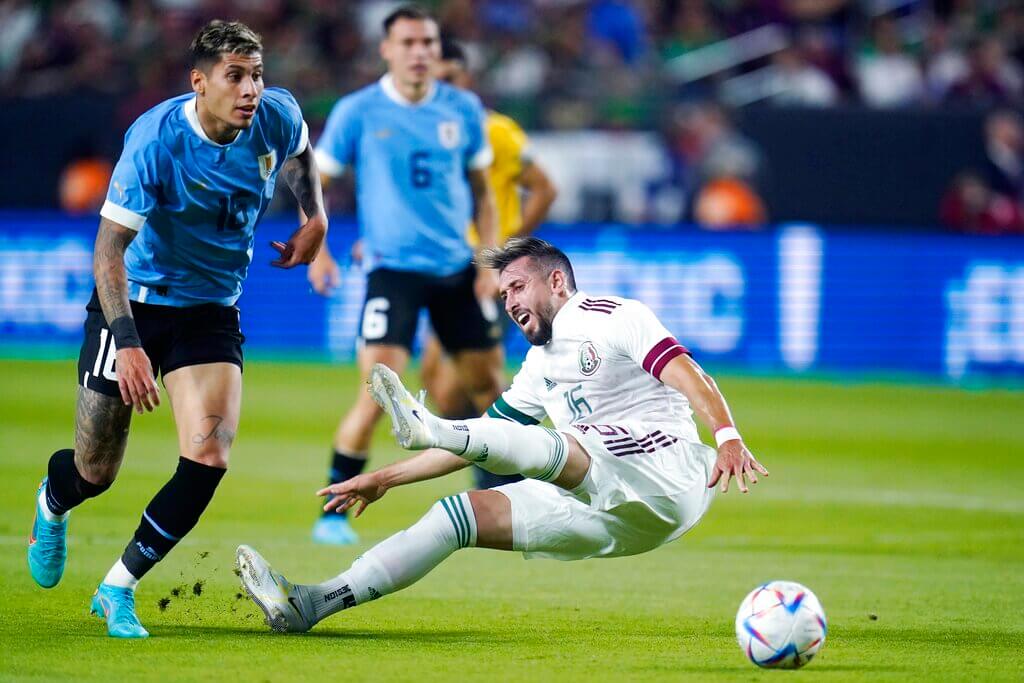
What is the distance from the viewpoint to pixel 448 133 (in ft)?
31.6

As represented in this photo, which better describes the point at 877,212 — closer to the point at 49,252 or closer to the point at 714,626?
the point at 49,252

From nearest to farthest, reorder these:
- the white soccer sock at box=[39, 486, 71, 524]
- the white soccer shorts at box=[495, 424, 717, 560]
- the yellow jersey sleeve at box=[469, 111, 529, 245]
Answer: the white soccer shorts at box=[495, 424, 717, 560] < the white soccer sock at box=[39, 486, 71, 524] < the yellow jersey sleeve at box=[469, 111, 529, 245]

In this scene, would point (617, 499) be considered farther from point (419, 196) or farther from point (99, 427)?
point (419, 196)

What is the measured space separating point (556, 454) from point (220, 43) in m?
2.08

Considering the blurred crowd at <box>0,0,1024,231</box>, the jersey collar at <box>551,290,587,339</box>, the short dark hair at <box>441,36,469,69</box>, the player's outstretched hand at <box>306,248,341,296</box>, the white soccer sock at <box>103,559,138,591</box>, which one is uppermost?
Answer: the blurred crowd at <box>0,0,1024,231</box>

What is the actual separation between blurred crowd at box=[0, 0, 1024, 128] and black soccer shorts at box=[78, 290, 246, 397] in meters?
13.4

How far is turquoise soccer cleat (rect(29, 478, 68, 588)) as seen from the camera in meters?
6.64

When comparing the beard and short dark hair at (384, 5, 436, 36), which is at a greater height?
short dark hair at (384, 5, 436, 36)

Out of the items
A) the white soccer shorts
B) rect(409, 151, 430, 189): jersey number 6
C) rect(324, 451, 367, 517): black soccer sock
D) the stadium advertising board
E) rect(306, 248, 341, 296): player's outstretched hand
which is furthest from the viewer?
the stadium advertising board

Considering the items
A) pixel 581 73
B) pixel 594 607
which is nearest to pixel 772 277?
pixel 581 73

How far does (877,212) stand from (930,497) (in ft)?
30.5

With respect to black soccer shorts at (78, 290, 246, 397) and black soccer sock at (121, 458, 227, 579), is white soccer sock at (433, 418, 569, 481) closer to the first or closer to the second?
black soccer sock at (121, 458, 227, 579)

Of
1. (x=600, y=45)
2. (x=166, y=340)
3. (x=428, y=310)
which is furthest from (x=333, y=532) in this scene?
(x=600, y=45)

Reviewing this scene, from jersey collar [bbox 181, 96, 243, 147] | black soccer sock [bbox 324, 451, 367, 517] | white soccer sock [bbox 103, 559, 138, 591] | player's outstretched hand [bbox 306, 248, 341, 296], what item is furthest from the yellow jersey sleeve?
white soccer sock [bbox 103, 559, 138, 591]
